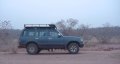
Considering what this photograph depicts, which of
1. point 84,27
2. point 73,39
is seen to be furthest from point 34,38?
point 84,27

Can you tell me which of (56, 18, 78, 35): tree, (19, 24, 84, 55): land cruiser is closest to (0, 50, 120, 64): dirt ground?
(19, 24, 84, 55): land cruiser

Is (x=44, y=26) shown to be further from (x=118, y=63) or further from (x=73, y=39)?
(x=118, y=63)

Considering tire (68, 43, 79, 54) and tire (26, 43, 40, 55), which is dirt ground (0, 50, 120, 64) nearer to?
tire (68, 43, 79, 54)

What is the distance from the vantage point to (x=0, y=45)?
4159 centimetres

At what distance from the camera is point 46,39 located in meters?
29.1

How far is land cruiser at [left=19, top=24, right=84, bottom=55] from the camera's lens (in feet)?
95.0

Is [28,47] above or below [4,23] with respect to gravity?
below

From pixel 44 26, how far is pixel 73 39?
2.47 m

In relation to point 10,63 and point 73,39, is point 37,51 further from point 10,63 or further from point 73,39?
point 10,63

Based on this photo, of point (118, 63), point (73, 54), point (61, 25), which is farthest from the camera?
point (61, 25)

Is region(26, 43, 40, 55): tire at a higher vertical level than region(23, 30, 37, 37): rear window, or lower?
lower

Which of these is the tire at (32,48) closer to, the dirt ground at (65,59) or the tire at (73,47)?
the tire at (73,47)

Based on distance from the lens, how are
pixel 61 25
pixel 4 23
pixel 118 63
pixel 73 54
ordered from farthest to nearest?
pixel 61 25 → pixel 4 23 → pixel 73 54 → pixel 118 63

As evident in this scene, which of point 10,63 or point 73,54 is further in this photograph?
point 73,54
